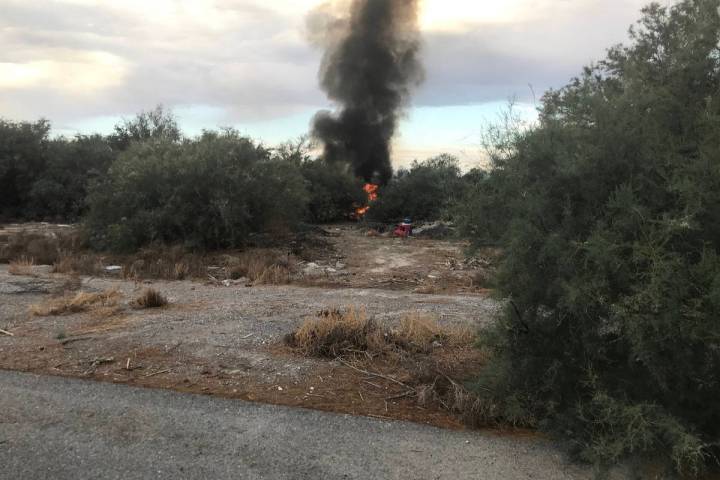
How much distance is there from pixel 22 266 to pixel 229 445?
468 inches

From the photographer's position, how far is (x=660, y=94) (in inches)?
159

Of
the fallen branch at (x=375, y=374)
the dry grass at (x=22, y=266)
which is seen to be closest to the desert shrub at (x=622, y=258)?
the fallen branch at (x=375, y=374)

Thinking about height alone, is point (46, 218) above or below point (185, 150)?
below

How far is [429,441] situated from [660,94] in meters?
2.85

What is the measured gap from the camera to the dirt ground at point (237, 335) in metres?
5.43

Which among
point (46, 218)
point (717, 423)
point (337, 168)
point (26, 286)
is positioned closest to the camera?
point (717, 423)

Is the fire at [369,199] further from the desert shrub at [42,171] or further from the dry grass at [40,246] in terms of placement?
the dry grass at [40,246]

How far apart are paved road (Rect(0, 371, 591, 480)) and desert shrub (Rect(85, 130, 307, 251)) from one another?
457 inches

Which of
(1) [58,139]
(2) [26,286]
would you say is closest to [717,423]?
(2) [26,286]

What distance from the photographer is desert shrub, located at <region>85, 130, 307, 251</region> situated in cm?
1664

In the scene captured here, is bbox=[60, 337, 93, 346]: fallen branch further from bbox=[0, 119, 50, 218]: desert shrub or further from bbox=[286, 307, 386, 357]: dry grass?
bbox=[0, 119, 50, 218]: desert shrub

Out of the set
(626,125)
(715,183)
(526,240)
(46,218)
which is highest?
(626,125)

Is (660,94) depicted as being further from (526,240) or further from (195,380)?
(195,380)

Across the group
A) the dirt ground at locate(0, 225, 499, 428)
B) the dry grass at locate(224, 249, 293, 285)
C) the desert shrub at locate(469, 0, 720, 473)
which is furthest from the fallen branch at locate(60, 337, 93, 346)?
the dry grass at locate(224, 249, 293, 285)
